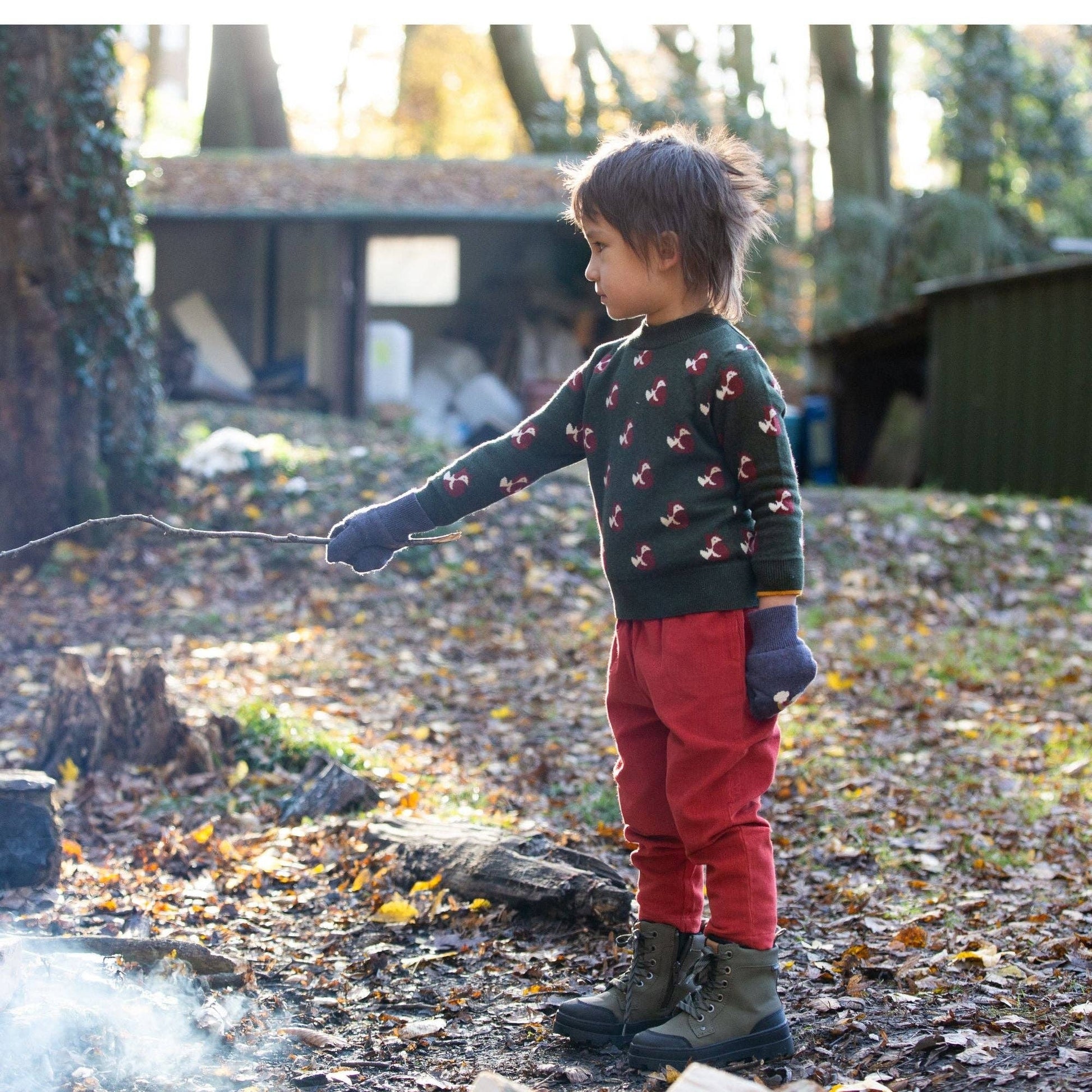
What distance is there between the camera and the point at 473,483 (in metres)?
3.04

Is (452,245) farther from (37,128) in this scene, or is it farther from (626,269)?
(626,269)

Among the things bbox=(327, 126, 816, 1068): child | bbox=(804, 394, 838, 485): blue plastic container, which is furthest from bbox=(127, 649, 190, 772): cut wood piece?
bbox=(804, 394, 838, 485): blue plastic container

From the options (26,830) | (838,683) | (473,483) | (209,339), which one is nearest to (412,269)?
(209,339)

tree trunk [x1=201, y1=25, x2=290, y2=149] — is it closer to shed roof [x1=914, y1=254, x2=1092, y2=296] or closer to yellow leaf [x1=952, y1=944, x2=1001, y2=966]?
shed roof [x1=914, y1=254, x2=1092, y2=296]

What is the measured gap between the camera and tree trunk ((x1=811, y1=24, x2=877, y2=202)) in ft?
66.8

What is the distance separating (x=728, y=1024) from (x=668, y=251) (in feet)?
5.38

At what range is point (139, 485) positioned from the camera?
8164mm

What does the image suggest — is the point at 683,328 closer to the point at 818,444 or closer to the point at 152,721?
the point at 152,721

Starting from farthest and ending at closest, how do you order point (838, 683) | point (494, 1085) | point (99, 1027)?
point (838, 683)
point (99, 1027)
point (494, 1085)

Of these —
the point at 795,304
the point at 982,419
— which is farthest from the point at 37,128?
the point at 795,304

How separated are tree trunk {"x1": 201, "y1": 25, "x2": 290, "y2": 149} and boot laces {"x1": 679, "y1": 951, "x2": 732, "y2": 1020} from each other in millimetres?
19526

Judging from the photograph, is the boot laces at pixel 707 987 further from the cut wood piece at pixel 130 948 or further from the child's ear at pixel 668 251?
the child's ear at pixel 668 251

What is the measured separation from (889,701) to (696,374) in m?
4.02

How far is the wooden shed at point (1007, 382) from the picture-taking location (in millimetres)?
11992
